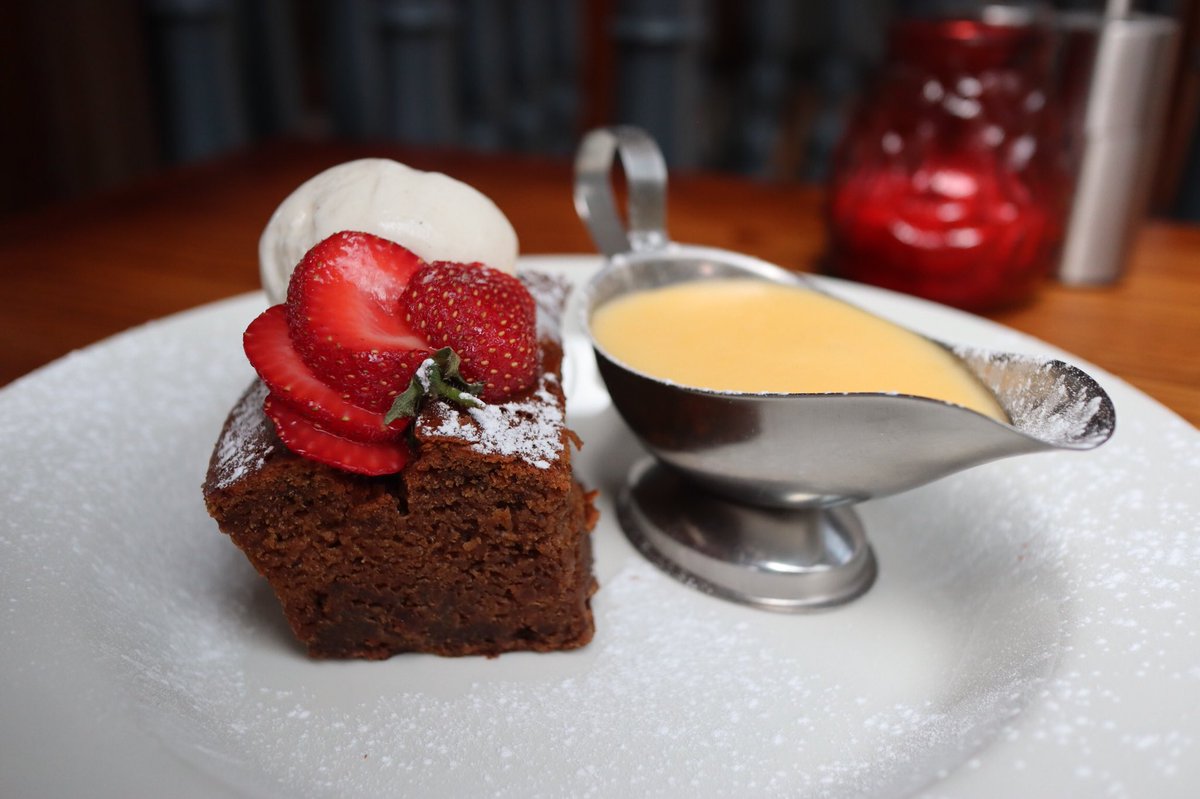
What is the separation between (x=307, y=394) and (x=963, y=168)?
1245 mm

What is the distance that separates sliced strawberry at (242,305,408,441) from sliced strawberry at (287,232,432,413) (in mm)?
10

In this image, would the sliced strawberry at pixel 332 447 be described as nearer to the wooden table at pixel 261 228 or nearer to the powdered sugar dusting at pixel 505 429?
the powdered sugar dusting at pixel 505 429

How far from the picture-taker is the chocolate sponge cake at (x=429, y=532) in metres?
0.95

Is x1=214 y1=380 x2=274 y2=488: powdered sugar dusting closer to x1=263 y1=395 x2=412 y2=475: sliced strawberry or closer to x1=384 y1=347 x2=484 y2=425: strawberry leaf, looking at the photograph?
x1=263 y1=395 x2=412 y2=475: sliced strawberry

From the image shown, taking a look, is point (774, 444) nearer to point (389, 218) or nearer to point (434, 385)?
point (434, 385)

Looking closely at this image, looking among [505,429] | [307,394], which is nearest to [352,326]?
[307,394]

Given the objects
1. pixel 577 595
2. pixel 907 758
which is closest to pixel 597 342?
pixel 577 595

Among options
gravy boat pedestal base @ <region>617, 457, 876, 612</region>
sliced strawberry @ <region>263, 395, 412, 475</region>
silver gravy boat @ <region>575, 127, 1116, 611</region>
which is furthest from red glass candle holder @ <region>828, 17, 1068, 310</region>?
sliced strawberry @ <region>263, 395, 412, 475</region>

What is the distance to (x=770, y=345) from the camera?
115 centimetres

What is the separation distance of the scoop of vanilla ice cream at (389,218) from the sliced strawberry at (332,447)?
0.23 m

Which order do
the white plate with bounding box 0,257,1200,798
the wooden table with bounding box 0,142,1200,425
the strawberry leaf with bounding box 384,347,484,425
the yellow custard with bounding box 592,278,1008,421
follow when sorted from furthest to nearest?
the wooden table with bounding box 0,142,1200,425, the yellow custard with bounding box 592,278,1008,421, the strawberry leaf with bounding box 384,347,484,425, the white plate with bounding box 0,257,1200,798

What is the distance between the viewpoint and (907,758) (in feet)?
→ 2.80

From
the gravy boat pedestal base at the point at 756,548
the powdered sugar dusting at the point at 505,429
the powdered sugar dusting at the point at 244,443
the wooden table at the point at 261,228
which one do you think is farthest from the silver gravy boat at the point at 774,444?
the wooden table at the point at 261,228

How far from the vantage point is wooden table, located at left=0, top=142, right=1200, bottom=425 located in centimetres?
158
